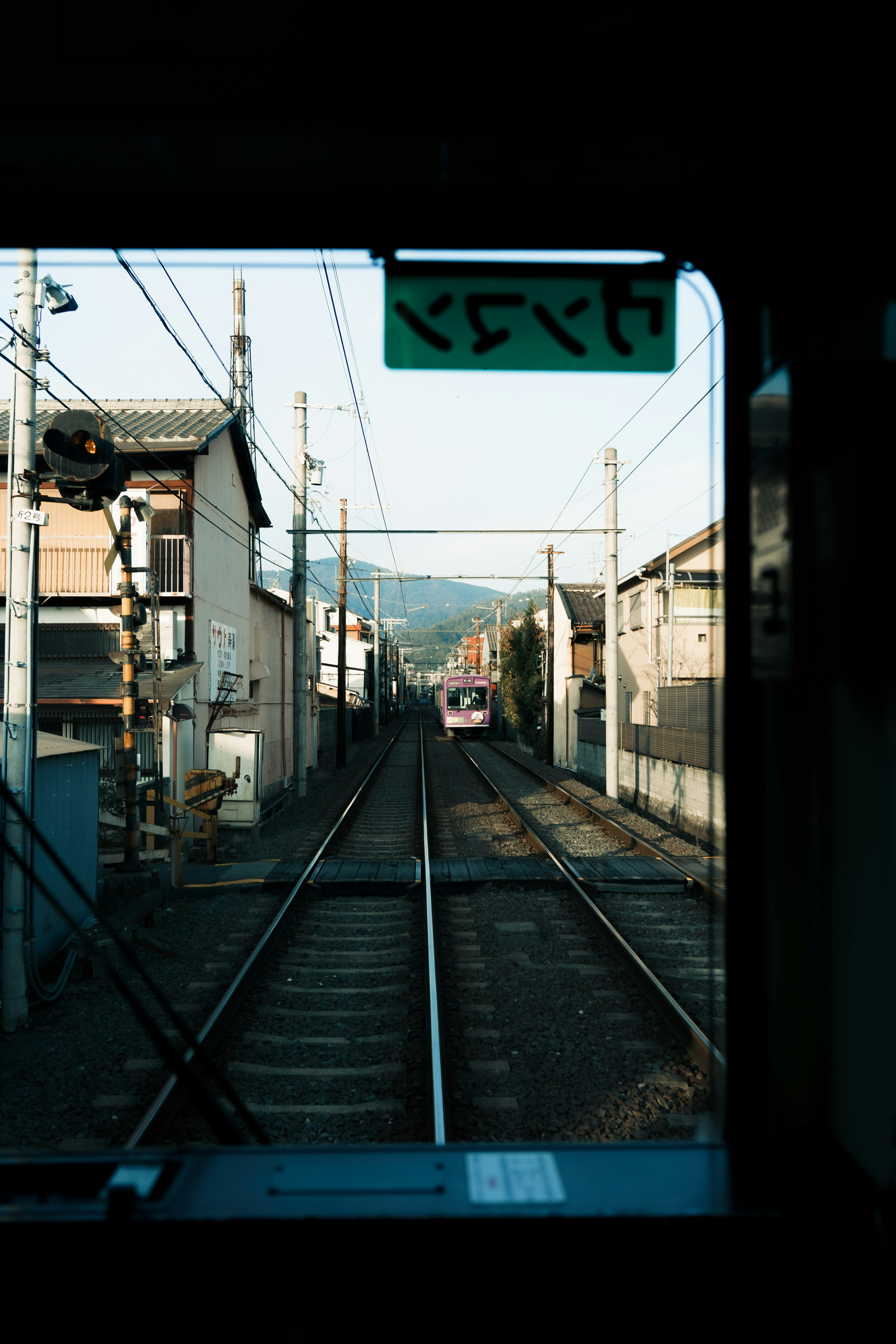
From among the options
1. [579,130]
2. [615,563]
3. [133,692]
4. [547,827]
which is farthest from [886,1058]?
[615,563]

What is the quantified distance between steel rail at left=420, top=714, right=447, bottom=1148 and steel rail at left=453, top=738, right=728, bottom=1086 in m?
1.25

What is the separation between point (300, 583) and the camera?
Answer: 19141 mm

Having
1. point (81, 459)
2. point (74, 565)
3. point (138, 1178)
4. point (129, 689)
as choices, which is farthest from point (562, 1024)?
point (74, 565)

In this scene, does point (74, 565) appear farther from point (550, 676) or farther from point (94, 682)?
point (550, 676)

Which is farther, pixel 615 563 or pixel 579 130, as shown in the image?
pixel 615 563

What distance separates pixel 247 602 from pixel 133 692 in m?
11.4

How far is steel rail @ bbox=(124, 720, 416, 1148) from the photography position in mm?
3902

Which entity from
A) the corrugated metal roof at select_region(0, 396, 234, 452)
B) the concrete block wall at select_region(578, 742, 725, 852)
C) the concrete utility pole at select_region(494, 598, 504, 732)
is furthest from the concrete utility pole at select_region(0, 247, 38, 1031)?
the concrete utility pole at select_region(494, 598, 504, 732)

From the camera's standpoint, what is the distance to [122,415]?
57.8ft

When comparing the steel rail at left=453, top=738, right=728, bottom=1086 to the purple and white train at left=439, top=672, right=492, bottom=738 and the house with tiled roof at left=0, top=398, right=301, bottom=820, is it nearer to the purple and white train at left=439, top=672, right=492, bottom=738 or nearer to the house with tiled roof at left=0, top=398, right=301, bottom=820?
the house with tiled roof at left=0, top=398, right=301, bottom=820

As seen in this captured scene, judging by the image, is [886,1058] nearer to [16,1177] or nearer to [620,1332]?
[620,1332]

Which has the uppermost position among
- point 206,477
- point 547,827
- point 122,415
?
point 122,415

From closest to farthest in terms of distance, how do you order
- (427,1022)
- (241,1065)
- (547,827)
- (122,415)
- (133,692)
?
1. (241,1065)
2. (427,1022)
3. (133,692)
4. (547,827)
5. (122,415)

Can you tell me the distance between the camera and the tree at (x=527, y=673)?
3300 cm
